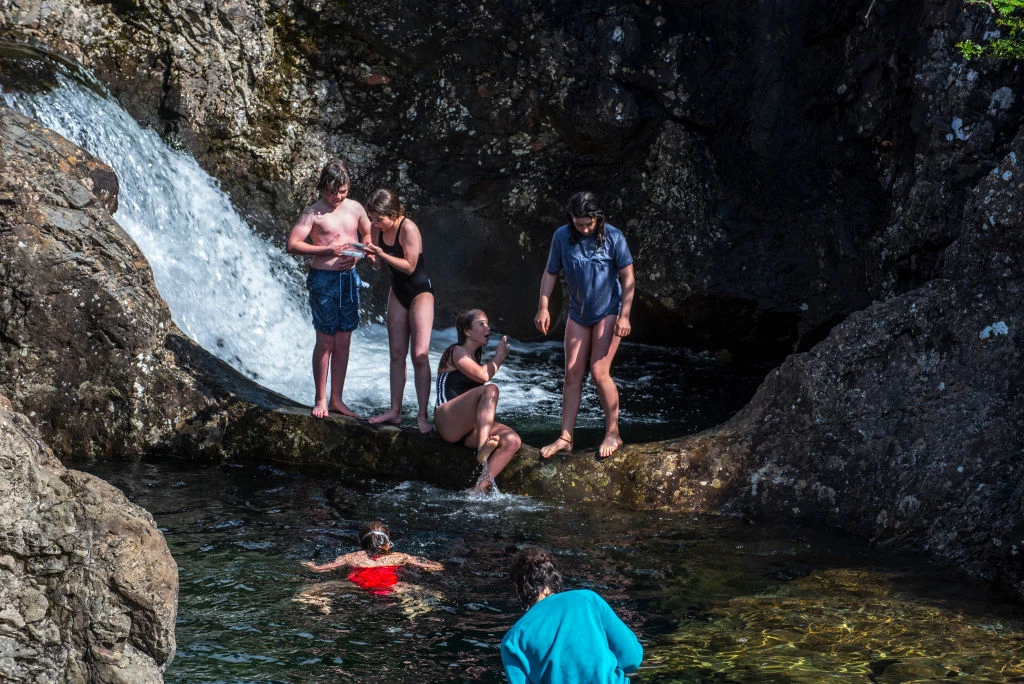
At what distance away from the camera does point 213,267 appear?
438 inches

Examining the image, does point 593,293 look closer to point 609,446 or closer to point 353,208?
point 609,446

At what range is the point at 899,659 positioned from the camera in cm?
491

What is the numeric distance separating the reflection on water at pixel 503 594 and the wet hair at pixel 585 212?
179cm

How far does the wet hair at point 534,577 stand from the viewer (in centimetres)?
406

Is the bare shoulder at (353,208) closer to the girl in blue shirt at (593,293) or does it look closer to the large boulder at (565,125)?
the girl in blue shirt at (593,293)


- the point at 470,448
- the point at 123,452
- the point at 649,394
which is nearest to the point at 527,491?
the point at 470,448

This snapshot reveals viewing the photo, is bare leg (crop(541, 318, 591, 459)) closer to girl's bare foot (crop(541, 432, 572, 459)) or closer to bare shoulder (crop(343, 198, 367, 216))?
girl's bare foot (crop(541, 432, 572, 459))

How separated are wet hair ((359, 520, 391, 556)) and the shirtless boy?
6.43ft

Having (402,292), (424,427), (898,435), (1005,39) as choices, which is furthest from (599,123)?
(898,435)

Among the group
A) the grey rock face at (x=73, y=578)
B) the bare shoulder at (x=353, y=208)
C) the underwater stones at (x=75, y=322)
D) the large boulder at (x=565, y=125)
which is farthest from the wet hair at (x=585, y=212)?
the large boulder at (x=565, y=125)

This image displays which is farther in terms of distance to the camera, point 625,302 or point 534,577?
point 625,302

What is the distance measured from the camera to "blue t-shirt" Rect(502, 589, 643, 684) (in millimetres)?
3531

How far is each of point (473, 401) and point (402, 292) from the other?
1057 millimetres

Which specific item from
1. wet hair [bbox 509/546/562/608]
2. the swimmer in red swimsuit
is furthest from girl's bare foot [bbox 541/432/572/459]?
wet hair [bbox 509/546/562/608]
